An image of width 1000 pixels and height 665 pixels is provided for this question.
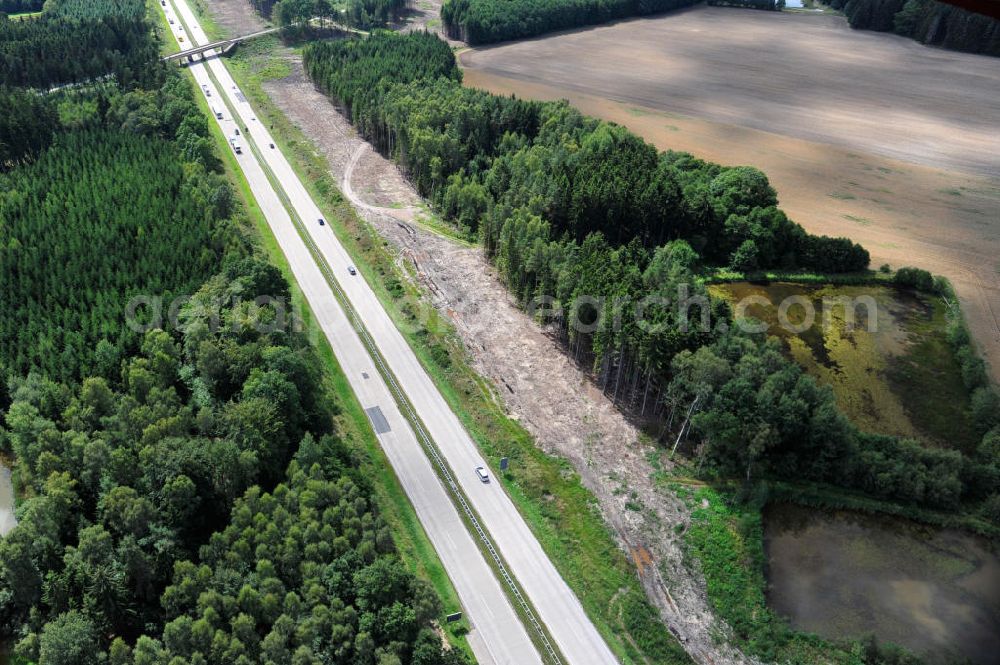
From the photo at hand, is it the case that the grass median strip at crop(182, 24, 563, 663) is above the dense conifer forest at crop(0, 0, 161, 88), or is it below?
below

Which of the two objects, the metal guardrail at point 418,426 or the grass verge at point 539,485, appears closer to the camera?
the grass verge at point 539,485

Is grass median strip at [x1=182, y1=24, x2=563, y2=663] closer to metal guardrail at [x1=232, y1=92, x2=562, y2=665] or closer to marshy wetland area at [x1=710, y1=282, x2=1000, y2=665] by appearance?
Answer: metal guardrail at [x1=232, y1=92, x2=562, y2=665]

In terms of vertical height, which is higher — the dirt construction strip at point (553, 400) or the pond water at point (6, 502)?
the dirt construction strip at point (553, 400)

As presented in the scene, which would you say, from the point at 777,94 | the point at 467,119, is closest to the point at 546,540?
the point at 467,119

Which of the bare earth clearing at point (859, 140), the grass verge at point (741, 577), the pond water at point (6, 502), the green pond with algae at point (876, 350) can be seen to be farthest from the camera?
the bare earth clearing at point (859, 140)

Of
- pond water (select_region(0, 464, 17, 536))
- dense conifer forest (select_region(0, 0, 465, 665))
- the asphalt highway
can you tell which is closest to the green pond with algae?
the asphalt highway

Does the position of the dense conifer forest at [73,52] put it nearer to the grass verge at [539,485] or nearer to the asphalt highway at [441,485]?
the asphalt highway at [441,485]

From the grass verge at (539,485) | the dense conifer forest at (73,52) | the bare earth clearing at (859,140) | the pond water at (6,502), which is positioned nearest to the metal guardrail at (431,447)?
the grass verge at (539,485)
